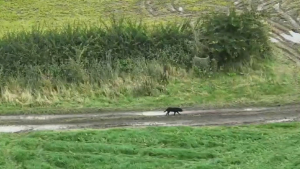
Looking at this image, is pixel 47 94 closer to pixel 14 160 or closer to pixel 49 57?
pixel 49 57

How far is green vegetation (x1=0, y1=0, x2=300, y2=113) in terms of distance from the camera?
76.9 ft

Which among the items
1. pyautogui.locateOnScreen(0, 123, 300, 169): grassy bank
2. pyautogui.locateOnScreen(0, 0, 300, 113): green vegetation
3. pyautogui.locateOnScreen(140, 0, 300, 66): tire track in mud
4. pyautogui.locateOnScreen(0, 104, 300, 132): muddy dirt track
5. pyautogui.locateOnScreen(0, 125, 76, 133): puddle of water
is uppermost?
pyautogui.locateOnScreen(140, 0, 300, 66): tire track in mud

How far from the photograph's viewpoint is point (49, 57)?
26188mm

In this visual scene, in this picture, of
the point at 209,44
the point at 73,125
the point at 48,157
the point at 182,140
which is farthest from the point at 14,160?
the point at 209,44

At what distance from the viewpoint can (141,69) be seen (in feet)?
84.3

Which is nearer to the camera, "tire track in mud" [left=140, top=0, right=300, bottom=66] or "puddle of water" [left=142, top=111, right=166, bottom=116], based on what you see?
"puddle of water" [left=142, top=111, right=166, bottom=116]

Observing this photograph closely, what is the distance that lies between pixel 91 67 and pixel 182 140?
28.5ft

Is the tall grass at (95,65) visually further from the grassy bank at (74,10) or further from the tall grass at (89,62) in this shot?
the grassy bank at (74,10)

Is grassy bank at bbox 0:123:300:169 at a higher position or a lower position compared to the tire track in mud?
lower

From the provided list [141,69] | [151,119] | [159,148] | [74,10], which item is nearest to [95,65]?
[141,69]

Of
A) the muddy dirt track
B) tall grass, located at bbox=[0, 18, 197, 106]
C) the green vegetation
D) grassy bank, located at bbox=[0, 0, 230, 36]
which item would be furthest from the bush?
grassy bank, located at bbox=[0, 0, 230, 36]

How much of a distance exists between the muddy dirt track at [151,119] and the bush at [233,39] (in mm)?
5207

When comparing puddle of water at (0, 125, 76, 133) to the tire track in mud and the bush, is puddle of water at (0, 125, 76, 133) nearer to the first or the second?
the bush

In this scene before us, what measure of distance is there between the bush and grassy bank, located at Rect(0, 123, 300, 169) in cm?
727
